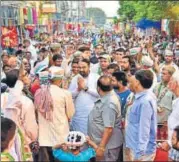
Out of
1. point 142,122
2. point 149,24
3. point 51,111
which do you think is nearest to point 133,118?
point 142,122

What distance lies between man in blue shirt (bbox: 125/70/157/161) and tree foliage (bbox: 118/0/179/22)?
13.8 m

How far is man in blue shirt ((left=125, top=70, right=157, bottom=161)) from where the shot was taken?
4363mm

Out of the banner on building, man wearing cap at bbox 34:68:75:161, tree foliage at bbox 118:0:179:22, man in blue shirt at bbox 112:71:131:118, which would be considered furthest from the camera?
tree foliage at bbox 118:0:179:22

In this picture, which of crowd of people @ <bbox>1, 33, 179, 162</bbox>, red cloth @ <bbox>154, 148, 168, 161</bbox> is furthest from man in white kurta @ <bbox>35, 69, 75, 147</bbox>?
red cloth @ <bbox>154, 148, 168, 161</bbox>

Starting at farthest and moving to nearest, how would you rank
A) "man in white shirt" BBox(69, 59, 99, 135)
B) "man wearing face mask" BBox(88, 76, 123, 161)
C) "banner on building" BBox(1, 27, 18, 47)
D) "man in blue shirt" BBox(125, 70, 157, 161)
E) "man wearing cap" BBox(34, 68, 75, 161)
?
"banner on building" BBox(1, 27, 18, 47) < "man in white shirt" BBox(69, 59, 99, 135) < "man wearing cap" BBox(34, 68, 75, 161) < "man wearing face mask" BBox(88, 76, 123, 161) < "man in blue shirt" BBox(125, 70, 157, 161)

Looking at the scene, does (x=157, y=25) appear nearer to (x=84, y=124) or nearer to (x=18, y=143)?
(x=84, y=124)

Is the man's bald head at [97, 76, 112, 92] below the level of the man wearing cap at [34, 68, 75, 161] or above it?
above

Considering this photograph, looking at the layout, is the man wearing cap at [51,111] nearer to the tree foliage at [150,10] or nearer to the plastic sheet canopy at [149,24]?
the tree foliage at [150,10]

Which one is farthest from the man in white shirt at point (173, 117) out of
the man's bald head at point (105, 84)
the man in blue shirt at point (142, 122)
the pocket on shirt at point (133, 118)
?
the man's bald head at point (105, 84)

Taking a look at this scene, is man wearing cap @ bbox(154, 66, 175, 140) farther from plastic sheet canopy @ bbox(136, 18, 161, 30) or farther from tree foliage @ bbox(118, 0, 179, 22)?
plastic sheet canopy @ bbox(136, 18, 161, 30)

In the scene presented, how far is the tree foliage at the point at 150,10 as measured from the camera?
20.6 meters

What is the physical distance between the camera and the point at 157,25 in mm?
23375

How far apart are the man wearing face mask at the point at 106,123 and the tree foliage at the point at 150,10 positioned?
535 inches

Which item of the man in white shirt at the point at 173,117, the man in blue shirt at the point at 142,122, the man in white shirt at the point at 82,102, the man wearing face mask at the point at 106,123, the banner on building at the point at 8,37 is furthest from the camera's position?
the banner on building at the point at 8,37
